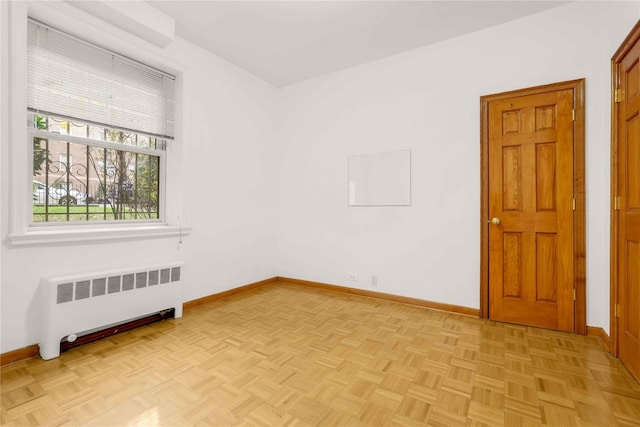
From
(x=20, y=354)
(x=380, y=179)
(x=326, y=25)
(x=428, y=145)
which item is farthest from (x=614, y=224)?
(x=20, y=354)

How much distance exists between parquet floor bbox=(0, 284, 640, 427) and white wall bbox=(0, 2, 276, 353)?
630mm

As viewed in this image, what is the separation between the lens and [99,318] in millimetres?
2574

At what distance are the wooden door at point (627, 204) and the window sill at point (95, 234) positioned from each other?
12.8 feet

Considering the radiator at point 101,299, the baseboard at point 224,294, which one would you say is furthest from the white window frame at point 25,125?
the baseboard at point 224,294

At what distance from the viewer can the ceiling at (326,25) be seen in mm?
2844

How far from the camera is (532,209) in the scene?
2949 mm

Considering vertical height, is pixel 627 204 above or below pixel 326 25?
below

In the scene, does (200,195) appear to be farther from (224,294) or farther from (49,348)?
(49,348)

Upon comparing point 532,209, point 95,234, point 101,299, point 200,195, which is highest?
point 200,195

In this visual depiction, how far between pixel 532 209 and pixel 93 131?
425cm

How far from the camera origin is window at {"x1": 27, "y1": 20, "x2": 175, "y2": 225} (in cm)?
251

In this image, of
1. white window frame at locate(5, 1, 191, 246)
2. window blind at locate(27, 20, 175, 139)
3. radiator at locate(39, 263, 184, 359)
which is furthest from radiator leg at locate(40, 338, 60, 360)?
window blind at locate(27, 20, 175, 139)

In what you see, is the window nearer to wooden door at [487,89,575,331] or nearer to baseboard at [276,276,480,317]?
baseboard at [276,276,480,317]

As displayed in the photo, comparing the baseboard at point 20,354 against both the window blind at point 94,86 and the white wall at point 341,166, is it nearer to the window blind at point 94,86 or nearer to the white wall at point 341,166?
the white wall at point 341,166
